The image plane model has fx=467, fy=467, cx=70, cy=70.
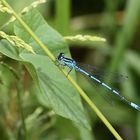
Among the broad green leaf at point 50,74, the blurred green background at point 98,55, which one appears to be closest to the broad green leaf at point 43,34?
the broad green leaf at point 50,74

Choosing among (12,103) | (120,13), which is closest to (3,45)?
(12,103)

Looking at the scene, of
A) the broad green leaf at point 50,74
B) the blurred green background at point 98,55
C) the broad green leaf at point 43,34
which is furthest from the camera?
the blurred green background at point 98,55

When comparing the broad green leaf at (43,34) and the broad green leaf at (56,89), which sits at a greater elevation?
the broad green leaf at (43,34)

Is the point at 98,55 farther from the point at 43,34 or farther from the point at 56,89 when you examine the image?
the point at 56,89

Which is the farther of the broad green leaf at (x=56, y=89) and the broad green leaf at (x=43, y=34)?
the broad green leaf at (x=43, y=34)

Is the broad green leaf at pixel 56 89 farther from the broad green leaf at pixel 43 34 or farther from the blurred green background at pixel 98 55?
the blurred green background at pixel 98 55

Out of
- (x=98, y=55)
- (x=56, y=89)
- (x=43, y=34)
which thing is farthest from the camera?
(x=98, y=55)

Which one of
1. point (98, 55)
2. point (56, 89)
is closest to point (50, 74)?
point (56, 89)

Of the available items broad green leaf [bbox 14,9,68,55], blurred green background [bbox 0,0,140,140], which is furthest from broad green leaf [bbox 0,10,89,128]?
blurred green background [bbox 0,0,140,140]

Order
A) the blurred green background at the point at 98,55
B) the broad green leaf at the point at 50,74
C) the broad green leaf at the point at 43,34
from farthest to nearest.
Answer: the blurred green background at the point at 98,55, the broad green leaf at the point at 43,34, the broad green leaf at the point at 50,74
